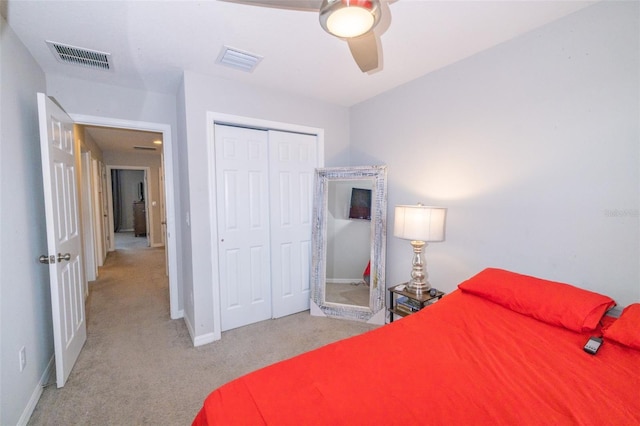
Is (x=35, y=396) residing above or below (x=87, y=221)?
below

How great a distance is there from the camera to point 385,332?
4.58 feet

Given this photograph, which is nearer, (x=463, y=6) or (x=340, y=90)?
(x=463, y=6)

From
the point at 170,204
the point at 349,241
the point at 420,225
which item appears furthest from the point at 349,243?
the point at 170,204

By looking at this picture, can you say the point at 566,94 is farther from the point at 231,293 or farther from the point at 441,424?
the point at 231,293

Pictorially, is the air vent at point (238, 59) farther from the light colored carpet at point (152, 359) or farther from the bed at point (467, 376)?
the light colored carpet at point (152, 359)

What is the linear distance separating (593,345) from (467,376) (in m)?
0.64

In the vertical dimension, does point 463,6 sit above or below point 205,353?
above

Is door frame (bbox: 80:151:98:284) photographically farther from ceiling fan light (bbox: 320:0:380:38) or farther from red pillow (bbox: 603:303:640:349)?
red pillow (bbox: 603:303:640:349)

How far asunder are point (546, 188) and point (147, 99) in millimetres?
3477

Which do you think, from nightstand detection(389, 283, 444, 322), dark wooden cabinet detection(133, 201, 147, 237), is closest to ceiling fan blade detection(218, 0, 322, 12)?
nightstand detection(389, 283, 444, 322)

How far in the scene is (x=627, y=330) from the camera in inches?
47.5

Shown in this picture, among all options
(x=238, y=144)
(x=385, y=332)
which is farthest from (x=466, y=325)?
(x=238, y=144)

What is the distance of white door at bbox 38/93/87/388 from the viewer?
5.98 ft

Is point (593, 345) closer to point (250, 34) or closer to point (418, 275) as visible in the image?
point (418, 275)
